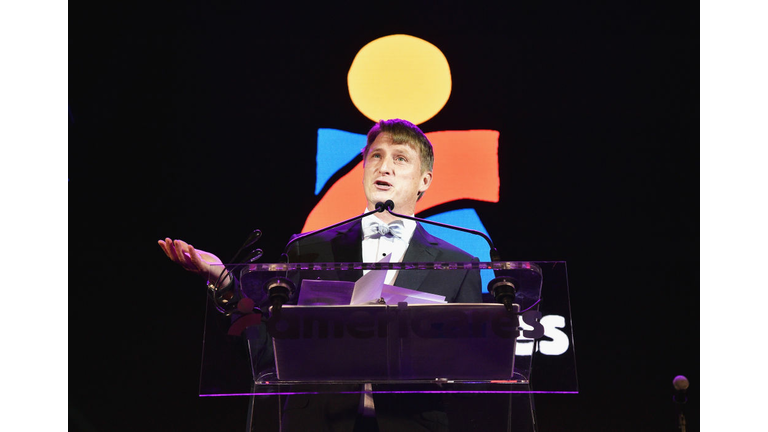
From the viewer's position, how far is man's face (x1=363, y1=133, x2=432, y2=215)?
2.80 meters

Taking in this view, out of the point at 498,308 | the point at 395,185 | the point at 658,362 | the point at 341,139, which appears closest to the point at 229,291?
the point at 498,308

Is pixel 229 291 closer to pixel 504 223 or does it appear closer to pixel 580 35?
pixel 504 223

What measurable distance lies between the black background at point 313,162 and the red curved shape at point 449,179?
0.06 m

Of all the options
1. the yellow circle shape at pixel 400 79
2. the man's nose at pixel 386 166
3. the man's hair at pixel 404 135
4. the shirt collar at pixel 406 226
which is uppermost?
the yellow circle shape at pixel 400 79

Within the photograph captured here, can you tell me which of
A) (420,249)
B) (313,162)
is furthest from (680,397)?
(313,162)

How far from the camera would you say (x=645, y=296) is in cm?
321

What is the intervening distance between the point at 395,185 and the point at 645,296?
1465mm

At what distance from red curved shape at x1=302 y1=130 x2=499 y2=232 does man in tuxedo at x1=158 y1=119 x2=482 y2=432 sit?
36 centimetres

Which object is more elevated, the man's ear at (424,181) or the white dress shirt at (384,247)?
the man's ear at (424,181)

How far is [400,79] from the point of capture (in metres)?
3.53

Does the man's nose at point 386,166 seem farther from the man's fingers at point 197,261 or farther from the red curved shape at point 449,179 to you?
the man's fingers at point 197,261

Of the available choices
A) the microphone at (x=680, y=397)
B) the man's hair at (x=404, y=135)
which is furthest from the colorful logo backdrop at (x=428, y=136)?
the microphone at (x=680, y=397)

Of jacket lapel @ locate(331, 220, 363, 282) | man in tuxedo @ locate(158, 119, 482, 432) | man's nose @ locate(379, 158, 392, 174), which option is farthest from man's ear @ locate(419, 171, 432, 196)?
jacket lapel @ locate(331, 220, 363, 282)

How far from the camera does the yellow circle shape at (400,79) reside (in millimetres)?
3465
